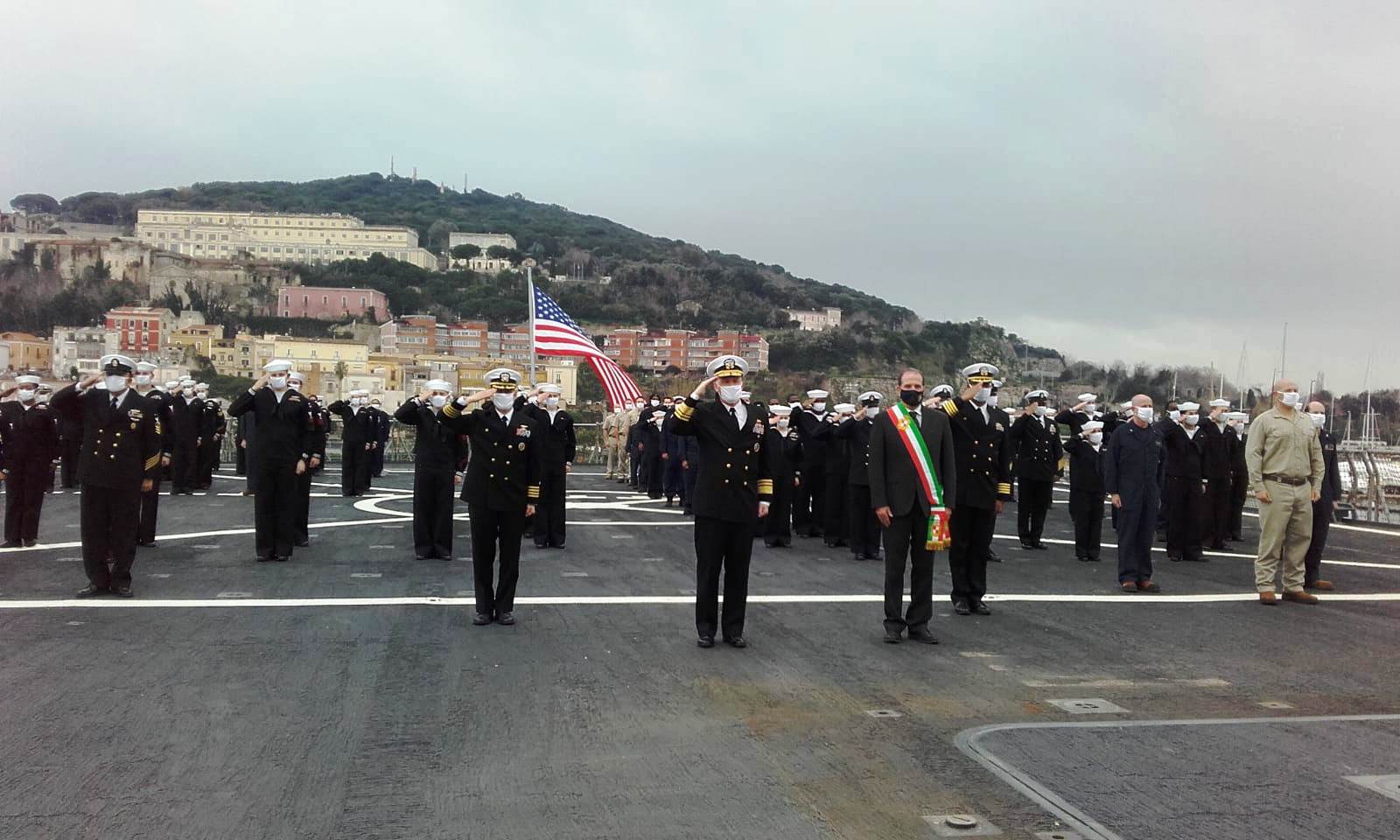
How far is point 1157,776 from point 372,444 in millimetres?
18030

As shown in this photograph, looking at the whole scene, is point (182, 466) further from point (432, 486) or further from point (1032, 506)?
point (1032, 506)

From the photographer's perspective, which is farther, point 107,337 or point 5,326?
point 5,326

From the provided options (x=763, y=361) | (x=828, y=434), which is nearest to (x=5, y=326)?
(x=763, y=361)

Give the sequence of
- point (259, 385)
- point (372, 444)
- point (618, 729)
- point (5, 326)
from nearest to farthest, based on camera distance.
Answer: point (618, 729) < point (259, 385) < point (372, 444) < point (5, 326)

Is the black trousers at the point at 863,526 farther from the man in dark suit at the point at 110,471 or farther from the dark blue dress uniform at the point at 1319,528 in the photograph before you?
the man in dark suit at the point at 110,471

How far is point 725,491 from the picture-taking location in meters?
7.79

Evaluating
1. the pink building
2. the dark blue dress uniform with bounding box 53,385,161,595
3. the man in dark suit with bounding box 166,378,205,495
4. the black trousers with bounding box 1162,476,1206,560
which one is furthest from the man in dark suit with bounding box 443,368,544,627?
the pink building

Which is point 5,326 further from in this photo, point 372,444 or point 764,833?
point 764,833

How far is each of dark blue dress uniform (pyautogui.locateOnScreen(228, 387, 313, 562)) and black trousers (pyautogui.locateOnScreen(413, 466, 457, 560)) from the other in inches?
51.5

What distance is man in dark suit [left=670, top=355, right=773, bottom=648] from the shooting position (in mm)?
7758

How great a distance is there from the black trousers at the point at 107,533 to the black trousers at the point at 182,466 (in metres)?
10.9

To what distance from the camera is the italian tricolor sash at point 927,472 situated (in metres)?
8.05

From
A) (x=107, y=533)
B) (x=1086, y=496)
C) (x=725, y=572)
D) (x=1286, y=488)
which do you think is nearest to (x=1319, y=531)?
(x=1286, y=488)

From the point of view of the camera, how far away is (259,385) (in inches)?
482
